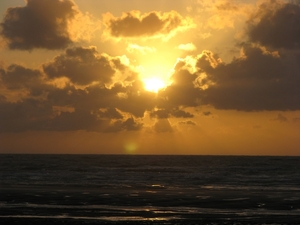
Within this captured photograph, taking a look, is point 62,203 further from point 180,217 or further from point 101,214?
point 180,217

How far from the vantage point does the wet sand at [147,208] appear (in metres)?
30.7

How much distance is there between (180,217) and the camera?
105 ft

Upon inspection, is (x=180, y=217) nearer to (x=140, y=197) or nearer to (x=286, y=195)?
(x=140, y=197)

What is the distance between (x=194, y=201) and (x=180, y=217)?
33.1ft

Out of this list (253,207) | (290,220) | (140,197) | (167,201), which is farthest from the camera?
(140,197)

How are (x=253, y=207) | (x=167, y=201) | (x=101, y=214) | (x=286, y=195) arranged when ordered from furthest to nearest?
(x=286, y=195)
(x=167, y=201)
(x=253, y=207)
(x=101, y=214)

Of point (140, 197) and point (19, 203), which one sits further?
point (140, 197)

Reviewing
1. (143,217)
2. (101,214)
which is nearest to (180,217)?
(143,217)

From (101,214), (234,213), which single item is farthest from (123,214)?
(234,213)

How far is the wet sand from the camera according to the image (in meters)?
30.7

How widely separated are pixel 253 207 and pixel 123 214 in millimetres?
9952

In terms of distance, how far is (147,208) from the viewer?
36.6m

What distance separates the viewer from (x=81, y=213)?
110 feet

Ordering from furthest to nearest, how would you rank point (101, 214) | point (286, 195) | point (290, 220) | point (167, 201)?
1. point (286, 195)
2. point (167, 201)
3. point (101, 214)
4. point (290, 220)
